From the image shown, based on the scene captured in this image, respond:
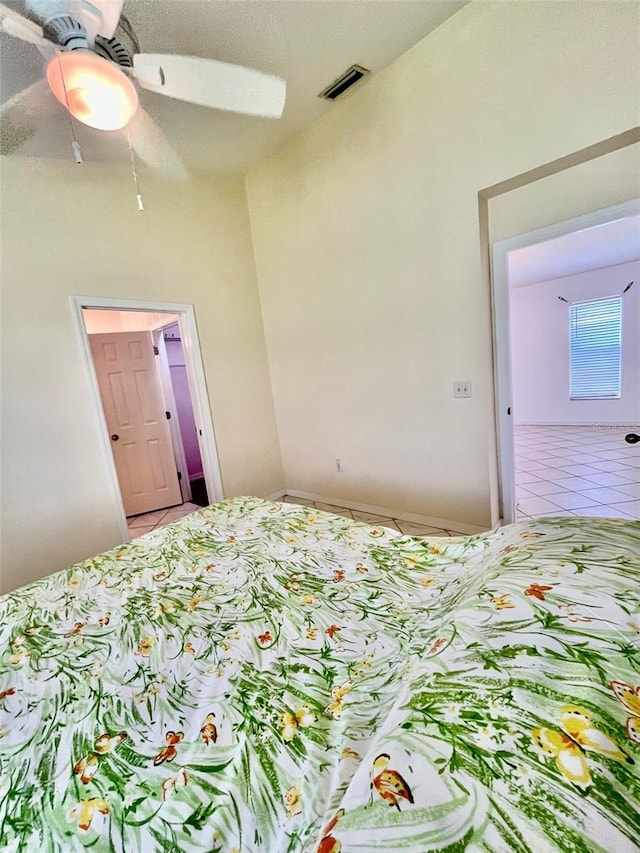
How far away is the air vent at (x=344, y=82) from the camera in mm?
2412

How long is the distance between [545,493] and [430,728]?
135 inches

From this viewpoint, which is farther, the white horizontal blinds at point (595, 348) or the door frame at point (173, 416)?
the white horizontal blinds at point (595, 348)

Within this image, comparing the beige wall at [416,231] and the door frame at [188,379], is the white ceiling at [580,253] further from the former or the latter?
the door frame at [188,379]

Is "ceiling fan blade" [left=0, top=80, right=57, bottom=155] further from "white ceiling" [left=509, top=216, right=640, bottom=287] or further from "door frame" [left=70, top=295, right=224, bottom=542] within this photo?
"white ceiling" [left=509, top=216, right=640, bottom=287]

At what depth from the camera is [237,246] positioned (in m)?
3.61

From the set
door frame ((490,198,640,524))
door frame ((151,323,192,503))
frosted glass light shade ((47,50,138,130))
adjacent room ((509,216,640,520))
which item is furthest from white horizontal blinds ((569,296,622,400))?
frosted glass light shade ((47,50,138,130))

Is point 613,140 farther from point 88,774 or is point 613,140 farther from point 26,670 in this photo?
point 26,670

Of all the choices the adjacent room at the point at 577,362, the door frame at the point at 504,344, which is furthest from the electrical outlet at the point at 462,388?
the adjacent room at the point at 577,362

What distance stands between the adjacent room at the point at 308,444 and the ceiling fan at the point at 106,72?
0.04ft

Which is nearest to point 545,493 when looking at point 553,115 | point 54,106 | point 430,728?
point 553,115

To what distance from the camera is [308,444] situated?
12.2 feet

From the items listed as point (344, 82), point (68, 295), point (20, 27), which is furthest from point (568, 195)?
point (68, 295)

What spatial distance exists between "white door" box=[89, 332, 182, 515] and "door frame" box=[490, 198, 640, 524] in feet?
11.7

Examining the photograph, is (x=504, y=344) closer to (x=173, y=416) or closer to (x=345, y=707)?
(x=345, y=707)
